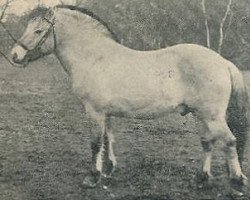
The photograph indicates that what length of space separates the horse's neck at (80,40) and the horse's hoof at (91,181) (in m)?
0.99

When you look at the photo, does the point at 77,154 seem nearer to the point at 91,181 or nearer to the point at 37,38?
the point at 91,181

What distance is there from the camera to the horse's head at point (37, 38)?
420cm

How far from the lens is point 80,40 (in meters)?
4.28

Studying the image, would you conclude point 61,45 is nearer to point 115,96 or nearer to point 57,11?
point 57,11

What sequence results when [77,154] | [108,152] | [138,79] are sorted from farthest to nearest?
[77,154], [108,152], [138,79]

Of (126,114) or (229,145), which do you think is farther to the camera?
(126,114)

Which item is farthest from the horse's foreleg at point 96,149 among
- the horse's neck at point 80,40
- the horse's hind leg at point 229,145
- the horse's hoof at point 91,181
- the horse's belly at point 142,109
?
the horse's hind leg at point 229,145

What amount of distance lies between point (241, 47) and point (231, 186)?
2.85 meters

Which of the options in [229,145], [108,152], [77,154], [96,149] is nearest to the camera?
[229,145]

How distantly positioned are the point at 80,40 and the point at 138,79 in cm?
66

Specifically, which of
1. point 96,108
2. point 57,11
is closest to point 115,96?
point 96,108

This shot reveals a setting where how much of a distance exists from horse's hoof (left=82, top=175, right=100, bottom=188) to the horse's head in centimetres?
121

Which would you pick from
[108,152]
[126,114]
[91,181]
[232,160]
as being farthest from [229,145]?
[91,181]

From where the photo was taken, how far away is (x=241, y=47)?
6422 millimetres
